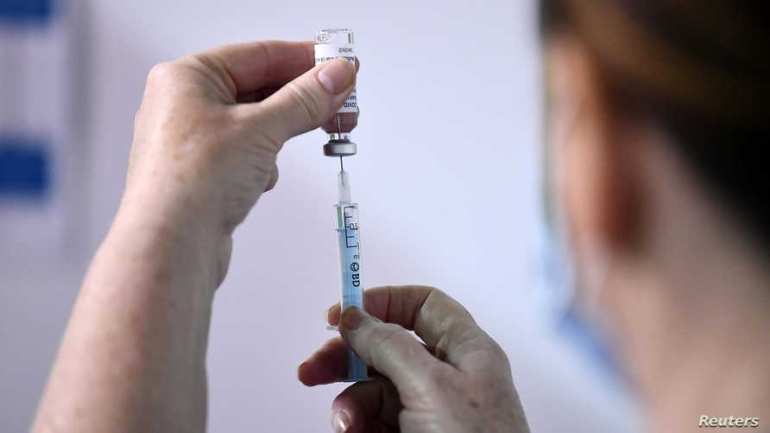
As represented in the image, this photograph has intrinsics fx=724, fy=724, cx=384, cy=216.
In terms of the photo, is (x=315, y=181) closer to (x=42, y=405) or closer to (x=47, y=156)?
(x=47, y=156)

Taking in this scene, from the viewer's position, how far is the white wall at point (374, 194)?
1689 millimetres

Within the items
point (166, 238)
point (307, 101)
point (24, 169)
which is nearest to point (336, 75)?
point (307, 101)

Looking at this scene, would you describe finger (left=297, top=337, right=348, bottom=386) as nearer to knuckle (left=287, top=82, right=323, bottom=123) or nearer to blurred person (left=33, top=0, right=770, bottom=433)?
blurred person (left=33, top=0, right=770, bottom=433)

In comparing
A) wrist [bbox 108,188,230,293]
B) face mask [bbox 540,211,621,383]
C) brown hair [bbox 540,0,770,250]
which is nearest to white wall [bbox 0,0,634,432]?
face mask [bbox 540,211,621,383]

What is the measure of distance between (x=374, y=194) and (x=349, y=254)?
64 centimetres

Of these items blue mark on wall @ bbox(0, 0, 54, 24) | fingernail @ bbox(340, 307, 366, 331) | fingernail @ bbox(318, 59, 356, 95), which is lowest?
fingernail @ bbox(340, 307, 366, 331)

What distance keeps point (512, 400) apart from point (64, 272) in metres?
1.17

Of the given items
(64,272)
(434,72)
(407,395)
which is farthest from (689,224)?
(64,272)

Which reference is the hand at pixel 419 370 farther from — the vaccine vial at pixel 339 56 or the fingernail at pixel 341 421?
the vaccine vial at pixel 339 56

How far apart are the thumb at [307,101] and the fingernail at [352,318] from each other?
27 cm

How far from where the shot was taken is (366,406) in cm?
112

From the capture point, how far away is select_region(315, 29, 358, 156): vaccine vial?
105 cm

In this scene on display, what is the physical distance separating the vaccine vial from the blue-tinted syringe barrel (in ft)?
0.28

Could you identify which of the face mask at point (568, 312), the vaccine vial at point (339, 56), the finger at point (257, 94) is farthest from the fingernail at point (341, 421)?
the face mask at point (568, 312)
